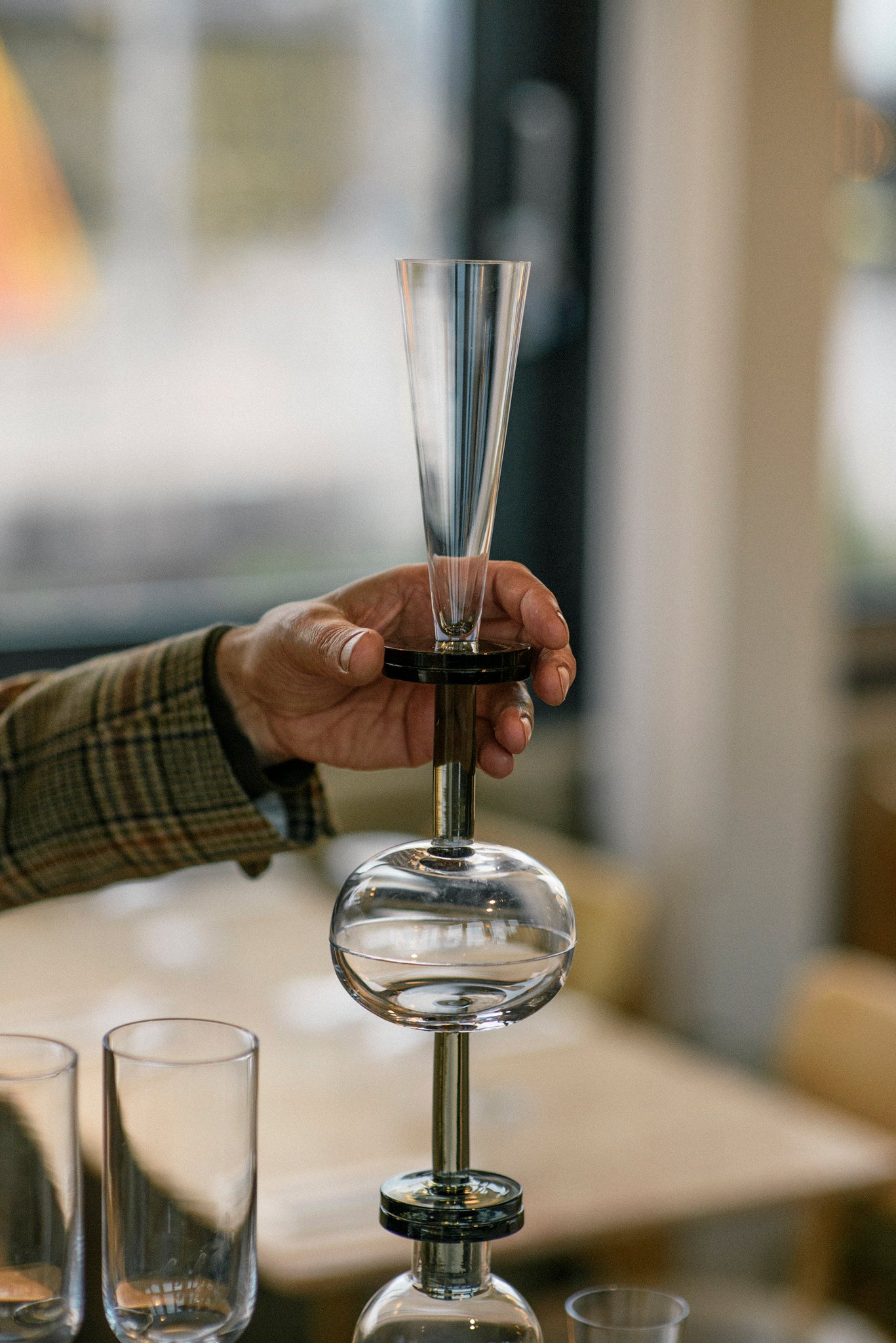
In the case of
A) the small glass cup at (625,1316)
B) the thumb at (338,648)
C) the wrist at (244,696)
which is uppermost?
the thumb at (338,648)

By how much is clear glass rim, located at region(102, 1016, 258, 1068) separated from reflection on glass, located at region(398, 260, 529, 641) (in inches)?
6.7

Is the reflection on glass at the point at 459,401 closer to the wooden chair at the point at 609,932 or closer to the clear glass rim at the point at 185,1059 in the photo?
the clear glass rim at the point at 185,1059

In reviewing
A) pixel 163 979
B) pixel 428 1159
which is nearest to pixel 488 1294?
pixel 428 1159

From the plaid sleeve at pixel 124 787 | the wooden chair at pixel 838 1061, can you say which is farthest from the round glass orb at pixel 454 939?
the wooden chair at pixel 838 1061

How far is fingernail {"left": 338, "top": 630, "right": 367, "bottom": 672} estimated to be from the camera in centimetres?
61

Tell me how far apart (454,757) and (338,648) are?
0.07 metres

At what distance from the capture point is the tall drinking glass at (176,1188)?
1.87ft

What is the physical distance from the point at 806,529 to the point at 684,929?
3.07ft

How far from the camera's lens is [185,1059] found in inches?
22.8

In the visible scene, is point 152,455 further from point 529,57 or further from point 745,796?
point 745,796

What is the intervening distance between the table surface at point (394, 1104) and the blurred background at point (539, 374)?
1.07 meters

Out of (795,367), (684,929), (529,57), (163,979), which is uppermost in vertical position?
(529,57)

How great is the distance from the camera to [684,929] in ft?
11.8

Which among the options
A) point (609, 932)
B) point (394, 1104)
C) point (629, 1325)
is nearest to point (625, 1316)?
point (629, 1325)
